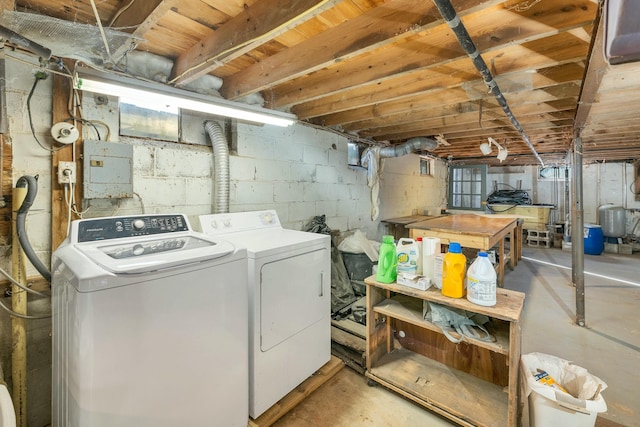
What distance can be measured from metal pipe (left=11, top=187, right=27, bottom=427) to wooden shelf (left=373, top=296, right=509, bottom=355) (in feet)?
6.68

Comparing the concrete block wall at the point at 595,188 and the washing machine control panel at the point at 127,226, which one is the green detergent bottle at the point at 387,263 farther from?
the concrete block wall at the point at 595,188

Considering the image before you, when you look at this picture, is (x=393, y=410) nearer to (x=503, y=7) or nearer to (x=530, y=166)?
(x=503, y=7)

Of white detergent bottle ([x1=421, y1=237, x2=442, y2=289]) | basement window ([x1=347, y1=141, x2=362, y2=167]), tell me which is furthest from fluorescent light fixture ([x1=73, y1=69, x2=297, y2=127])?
basement window ([x1=347, y1=141, x2=362, y2=167])

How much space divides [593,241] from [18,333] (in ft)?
28.7

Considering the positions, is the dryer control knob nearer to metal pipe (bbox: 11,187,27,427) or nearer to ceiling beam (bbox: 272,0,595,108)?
metal pipe (bbox: 11,187,27,427)

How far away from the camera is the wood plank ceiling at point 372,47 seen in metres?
1.40

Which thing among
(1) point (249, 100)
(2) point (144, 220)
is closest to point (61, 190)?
(2) point (144, 220)

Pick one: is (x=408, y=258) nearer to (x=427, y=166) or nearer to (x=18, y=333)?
(x=18, y=333)

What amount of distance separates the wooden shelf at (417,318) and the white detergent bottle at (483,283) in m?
0.25

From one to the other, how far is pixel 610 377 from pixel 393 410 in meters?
1.70

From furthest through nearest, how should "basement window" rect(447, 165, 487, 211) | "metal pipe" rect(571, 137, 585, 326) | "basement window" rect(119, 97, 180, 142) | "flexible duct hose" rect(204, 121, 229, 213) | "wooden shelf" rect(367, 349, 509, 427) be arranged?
1. "basement window" rect(447, 165, 487, 211)
2. "metal pipe" rect(571, 137, 585, 326)
3. "flexible duct hose" rect(204, 121, 229, 213)
4. "basement window" rect(119, 97, 180, 142)
5. "wooden shelf" rect(367, 349, 509, 427)

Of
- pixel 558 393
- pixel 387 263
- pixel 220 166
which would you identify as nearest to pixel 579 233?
pixel 558 393

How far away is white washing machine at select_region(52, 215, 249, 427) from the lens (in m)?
1.08

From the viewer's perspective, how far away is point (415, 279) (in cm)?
176
